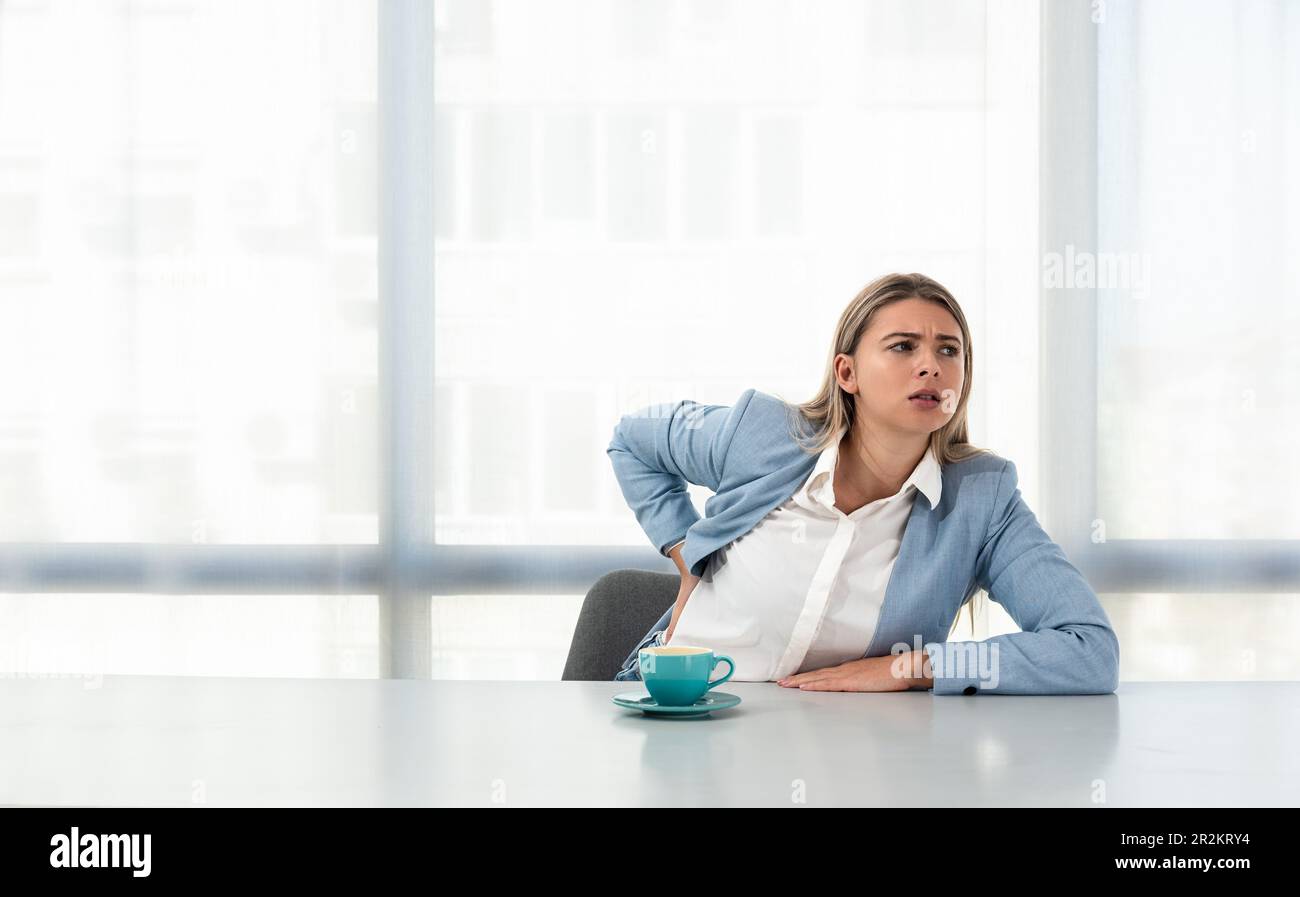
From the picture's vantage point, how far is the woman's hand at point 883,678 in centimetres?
135

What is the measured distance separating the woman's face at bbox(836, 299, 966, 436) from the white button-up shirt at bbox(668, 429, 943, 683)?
0.24ft

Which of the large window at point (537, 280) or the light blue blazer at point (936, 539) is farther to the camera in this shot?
the large window at point (537, 280)

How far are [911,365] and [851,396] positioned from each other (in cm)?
15

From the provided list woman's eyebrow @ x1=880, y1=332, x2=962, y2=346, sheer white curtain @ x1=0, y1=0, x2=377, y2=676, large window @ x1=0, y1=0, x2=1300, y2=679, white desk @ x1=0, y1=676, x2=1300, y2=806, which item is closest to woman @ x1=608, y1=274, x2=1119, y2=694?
woman's eyebrow @ x1=880, y1=332, x2=962, y2=346

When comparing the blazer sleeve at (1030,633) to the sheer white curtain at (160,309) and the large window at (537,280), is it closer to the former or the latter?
the large window at (537,280)

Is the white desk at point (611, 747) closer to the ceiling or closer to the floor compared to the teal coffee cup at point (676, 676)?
closer to the floor

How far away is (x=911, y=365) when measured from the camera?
1.61 meters

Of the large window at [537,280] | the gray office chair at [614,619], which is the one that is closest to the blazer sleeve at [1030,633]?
the gray office chair at [614,619]

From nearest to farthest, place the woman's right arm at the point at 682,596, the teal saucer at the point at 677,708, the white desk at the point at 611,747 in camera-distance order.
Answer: the white desk at the point at 611,747
the teal saucer at the point at 677,708
the woman's right arm at the point at 682,596

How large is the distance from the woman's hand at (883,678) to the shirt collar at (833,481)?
0.92ft

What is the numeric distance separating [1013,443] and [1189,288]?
609mm

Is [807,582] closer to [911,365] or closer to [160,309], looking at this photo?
[911,365]
